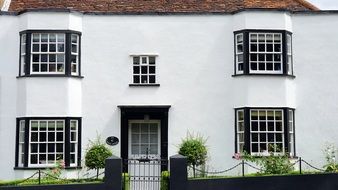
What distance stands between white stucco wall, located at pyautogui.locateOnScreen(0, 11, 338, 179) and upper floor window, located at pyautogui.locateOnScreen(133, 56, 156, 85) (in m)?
0.29

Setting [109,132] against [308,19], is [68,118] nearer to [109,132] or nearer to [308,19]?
[109,132]

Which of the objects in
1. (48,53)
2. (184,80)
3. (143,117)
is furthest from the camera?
(143,117)

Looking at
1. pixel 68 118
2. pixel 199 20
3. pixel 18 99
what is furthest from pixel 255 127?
pixel 18 99

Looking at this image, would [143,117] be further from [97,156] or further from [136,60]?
[97,156]

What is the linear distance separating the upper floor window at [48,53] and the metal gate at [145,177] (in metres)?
4.83

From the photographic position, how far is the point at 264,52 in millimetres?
23906

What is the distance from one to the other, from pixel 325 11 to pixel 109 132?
11.0m

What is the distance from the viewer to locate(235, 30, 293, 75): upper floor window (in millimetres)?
23828

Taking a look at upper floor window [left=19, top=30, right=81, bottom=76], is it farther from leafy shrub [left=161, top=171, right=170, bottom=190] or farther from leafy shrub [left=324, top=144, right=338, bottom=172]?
leafy shrub [left=324, top=144, right=338, bottom=172]

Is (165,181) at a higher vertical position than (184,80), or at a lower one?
lower

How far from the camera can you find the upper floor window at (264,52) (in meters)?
23.8

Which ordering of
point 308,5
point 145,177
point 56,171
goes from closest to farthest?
point 56,171 → point 145,177 → point 308,5

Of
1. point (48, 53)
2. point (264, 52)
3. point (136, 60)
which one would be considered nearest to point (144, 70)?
point (136, 60)

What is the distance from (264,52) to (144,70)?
5.28 m
